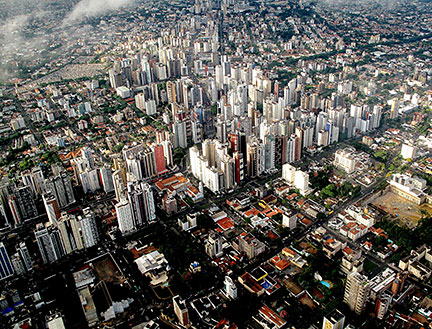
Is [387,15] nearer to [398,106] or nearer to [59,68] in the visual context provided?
[398,106]

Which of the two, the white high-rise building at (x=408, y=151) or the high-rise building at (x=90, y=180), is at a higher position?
the high-rise building at (x=90, y=180)

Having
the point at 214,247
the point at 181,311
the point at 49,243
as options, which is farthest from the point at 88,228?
the point at 181,311

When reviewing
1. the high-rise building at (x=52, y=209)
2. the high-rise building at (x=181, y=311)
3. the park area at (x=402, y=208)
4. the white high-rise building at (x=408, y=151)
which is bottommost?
the park area at (x=402, y=208)

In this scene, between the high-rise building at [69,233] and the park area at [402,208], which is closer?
the high-rise building at [69,233]

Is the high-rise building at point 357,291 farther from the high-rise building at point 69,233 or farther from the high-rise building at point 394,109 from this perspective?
the high-rise building at point 394,109

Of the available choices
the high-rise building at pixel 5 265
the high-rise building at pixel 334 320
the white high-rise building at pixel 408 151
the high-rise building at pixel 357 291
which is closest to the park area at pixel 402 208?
the white high-rise building at pixel 408 151

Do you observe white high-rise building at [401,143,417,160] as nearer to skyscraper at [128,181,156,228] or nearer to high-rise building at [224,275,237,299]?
high-rise building at [224,275,237,299]

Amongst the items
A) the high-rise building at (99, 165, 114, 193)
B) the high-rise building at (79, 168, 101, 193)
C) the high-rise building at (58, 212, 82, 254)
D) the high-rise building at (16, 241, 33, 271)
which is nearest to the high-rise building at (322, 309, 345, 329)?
the high-rise building at (58, 212, 82, 254)
